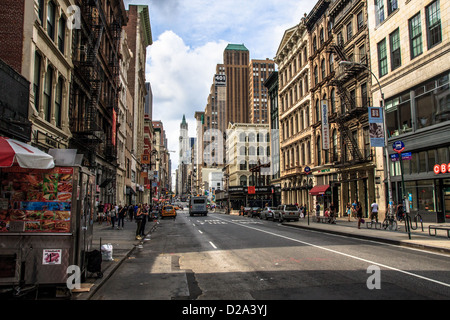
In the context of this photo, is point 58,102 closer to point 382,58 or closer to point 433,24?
point 433,24

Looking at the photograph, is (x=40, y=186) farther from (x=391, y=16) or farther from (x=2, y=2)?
(x=391, y=16)

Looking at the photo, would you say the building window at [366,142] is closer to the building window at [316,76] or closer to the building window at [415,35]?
the building window at [415,35]

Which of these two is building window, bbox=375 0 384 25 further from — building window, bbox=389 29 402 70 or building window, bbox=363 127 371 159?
building window, bbox=363 127 371 159

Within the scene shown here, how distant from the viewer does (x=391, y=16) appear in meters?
29.0

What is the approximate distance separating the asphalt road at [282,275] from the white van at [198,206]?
4275cm

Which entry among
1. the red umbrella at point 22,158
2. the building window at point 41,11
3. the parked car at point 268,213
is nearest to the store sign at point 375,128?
the parked car at point 268,213

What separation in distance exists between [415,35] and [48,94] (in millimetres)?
25300

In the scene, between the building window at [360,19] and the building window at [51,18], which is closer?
the building window at [51,18]

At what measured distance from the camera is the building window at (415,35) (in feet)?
84.6

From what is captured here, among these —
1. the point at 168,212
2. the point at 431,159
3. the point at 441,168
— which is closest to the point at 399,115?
the point at 431,159

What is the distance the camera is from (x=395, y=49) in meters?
28.8

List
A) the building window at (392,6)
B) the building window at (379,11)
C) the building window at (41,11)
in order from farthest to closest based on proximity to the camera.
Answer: the building window at (379,11), the building window at (392,6), the building window at (41,11)

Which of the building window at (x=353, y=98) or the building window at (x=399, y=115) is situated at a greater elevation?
the building window at (x=353, y=98)

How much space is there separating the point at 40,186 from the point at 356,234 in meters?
17.1
